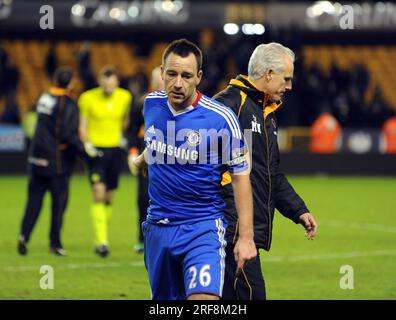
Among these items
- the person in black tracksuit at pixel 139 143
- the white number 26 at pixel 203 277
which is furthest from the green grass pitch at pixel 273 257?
the white number 26 at pixel 203 277

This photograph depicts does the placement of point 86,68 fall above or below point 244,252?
above

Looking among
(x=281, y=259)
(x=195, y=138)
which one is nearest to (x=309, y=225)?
(x=195, y=138)

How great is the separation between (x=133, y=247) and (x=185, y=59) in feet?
24.2

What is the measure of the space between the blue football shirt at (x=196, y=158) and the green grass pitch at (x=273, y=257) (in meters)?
3.41

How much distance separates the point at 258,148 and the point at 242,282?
0.91 metres

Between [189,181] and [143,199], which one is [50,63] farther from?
[189,181]

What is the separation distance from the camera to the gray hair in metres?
6.67

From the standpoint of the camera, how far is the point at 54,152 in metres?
12.2

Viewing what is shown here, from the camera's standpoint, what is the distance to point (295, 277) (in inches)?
416

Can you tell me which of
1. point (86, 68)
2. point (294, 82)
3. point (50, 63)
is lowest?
point (294, 82)

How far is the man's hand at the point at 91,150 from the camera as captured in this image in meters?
12.3

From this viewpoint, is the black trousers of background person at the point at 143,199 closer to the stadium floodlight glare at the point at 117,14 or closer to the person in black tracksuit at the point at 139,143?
the person in black tracksuit at the point at 139,143

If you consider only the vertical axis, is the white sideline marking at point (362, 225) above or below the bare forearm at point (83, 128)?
below

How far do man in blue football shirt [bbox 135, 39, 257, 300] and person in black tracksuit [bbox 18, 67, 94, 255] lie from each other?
626 cm
